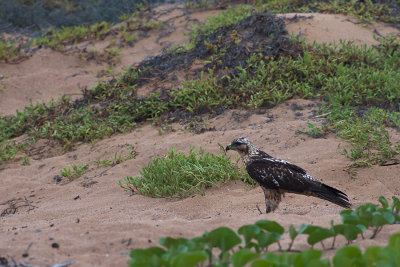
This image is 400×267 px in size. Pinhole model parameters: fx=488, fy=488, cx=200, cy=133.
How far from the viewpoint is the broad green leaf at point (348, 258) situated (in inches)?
97.4

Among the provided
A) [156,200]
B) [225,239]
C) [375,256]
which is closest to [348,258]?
[375,256]

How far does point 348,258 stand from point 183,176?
3.41 metres

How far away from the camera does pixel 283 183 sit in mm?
4926

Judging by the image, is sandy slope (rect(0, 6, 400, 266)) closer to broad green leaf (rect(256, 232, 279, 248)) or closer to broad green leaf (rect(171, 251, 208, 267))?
broad green leaf (rect(256, 232, 279, 248))

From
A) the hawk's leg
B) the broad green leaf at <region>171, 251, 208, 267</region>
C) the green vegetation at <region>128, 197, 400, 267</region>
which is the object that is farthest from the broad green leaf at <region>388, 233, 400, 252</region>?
the hawk's leg

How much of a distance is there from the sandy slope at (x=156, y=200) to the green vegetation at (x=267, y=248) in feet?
0.58

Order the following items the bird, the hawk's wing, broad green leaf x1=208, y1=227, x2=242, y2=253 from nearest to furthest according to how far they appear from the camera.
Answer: broad green leaf x1=208, y1=227, x2=242, y2=253 → the bird → the hawk's wing

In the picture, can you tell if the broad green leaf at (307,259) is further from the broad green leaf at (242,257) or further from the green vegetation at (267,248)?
the broad green leaf at (242,257)

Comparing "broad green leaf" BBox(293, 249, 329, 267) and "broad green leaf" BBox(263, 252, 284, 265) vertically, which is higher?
"broad green leaf" BBox(263, 252, 284, 265)

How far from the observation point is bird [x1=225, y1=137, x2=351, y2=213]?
476 cm

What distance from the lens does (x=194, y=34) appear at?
11.2 m

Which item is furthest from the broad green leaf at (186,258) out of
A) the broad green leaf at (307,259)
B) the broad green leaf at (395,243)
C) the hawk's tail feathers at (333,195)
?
the hawk's tail feathers at (333,195)

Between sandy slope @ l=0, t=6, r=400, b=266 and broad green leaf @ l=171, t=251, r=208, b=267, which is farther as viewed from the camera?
sandy slope @ l=0, t=6, r=400, b=266

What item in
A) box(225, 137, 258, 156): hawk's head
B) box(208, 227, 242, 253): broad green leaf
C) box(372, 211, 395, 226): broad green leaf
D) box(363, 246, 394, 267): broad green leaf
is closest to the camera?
box(363, 246, 394, 267): broad green leaf
